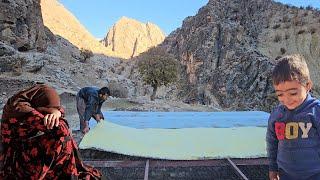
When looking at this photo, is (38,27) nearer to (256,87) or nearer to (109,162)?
(256,87)

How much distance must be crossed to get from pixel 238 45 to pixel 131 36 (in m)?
36.9

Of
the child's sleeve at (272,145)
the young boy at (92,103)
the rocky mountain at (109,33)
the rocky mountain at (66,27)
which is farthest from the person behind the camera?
the rocky mountain at (109,33)

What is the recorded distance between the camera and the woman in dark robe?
6.04ft

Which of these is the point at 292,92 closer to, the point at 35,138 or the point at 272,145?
the point at 272,145

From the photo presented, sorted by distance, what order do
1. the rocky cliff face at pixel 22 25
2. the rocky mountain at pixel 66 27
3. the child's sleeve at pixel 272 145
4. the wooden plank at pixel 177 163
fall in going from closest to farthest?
the child's sleeve at pixel 272 145 < the wooden plank at pixel 177 163 < the rocky cliff face at pixel 22 25 < the rocky mountain at pixel 66 27

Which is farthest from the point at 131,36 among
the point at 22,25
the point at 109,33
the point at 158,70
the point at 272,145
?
the point at 272,145

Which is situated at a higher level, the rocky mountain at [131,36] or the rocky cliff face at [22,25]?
the rocky mountain at [131,36]

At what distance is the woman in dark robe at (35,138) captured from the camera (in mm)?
1841

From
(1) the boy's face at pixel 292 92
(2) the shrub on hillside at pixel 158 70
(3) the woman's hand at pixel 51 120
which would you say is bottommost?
(3) the woman's hand at pixel 51 120

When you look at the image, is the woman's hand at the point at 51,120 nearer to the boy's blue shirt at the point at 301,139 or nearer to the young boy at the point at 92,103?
the boy's blue shirt at the point at 301,139

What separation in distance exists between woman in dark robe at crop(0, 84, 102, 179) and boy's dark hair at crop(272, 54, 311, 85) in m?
0.97

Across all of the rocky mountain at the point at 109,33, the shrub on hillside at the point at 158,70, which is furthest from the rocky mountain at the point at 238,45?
the rocky mountain at the point at 109,33

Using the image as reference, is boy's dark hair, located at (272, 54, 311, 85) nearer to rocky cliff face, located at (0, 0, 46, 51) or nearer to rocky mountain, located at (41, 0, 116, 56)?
rocky cliff face, located at (0, 0, 46, 51)

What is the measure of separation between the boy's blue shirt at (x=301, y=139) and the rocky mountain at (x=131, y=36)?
181 feet
